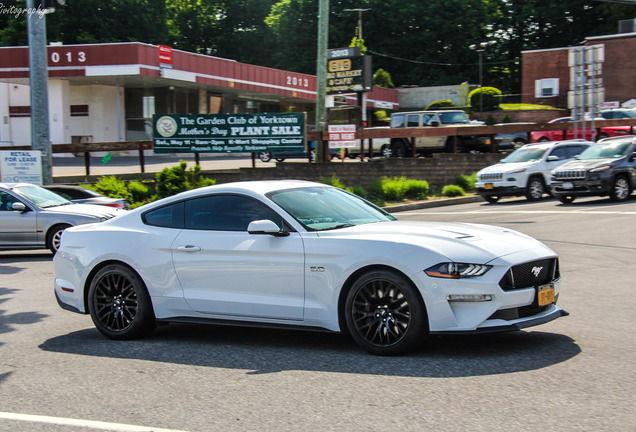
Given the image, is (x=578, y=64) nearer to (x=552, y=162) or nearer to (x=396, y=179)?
(x=552, y=162)

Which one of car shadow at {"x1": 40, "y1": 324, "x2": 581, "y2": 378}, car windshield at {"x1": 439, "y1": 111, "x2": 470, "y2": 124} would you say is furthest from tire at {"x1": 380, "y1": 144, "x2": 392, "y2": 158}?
car shadow at {"x1": 40, "y1": 324, "x2": 581, "y2": 378}

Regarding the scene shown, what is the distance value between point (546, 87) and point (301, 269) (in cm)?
5707

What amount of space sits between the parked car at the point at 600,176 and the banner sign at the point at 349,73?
18.6m

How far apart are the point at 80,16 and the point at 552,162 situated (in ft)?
Result: 158

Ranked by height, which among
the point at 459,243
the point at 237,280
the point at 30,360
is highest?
the point at 459,243

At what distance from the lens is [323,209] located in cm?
689

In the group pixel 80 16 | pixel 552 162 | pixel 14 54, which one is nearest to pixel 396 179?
pixel 552 162

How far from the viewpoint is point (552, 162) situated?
22547mm

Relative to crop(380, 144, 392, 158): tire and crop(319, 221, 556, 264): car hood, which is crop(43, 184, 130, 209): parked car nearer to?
crop(319, 221, 556, 264): car hood

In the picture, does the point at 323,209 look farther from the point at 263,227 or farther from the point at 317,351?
the point at 317,351

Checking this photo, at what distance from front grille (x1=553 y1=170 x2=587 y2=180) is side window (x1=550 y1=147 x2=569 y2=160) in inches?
89.1

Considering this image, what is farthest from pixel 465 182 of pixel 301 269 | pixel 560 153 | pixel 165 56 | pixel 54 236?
pixel 165 56

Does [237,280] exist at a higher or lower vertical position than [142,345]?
higher

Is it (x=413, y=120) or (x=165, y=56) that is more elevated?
(x=165, y=56)
